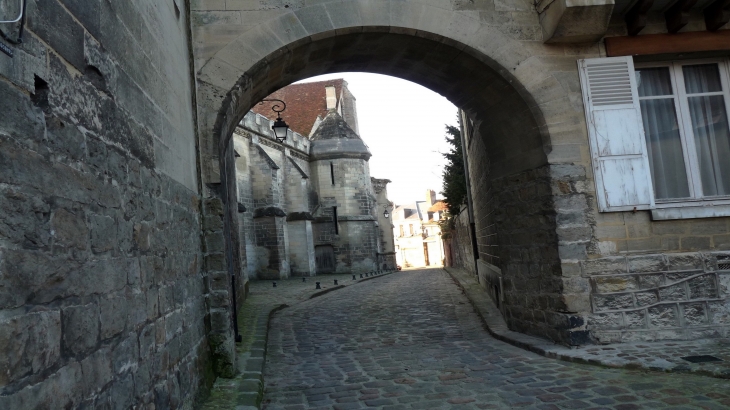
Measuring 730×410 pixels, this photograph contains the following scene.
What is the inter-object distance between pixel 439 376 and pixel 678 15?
4.53 m

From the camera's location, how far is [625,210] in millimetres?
5816

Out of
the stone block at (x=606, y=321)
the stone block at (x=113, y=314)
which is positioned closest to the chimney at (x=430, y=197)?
the stone block at (x=606, y=321)

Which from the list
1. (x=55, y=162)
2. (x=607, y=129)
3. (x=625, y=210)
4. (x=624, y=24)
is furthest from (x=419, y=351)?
(x=55, y=162)

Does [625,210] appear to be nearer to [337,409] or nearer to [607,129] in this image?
[607,129]

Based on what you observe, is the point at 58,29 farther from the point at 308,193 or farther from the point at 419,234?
the point at 419,234

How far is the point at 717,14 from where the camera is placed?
582 centimetres

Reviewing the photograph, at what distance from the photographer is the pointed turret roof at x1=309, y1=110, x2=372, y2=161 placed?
29.6m

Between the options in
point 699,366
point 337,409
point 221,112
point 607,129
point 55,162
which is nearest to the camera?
point 55,162

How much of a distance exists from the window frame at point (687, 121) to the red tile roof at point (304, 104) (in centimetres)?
2616

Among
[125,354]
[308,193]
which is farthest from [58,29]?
[308,193]

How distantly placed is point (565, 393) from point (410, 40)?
394 cm

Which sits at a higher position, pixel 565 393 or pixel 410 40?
pixel 410 40

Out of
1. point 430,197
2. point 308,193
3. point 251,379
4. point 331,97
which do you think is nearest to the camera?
point 251,379

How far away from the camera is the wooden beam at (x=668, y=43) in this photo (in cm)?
592
